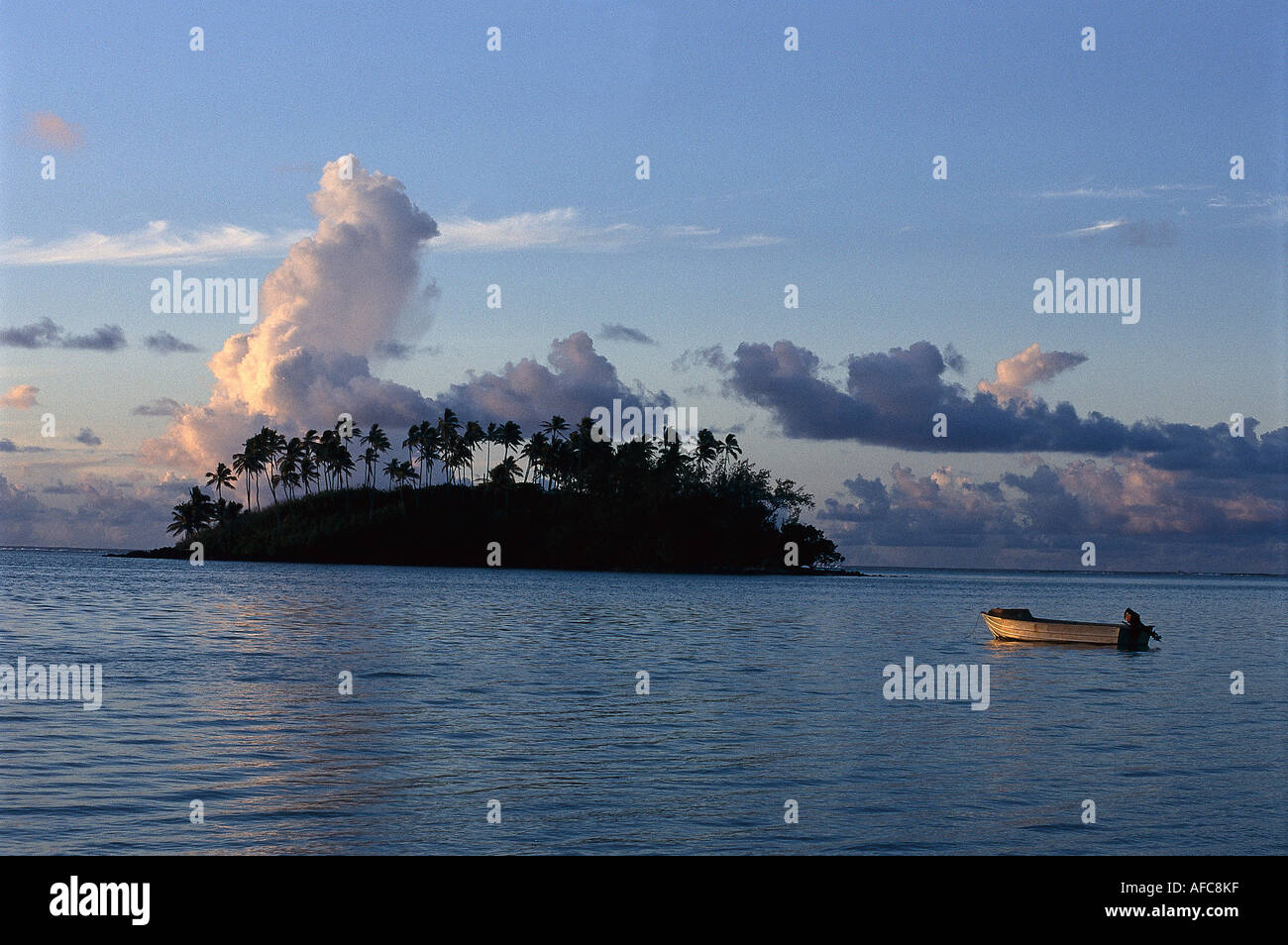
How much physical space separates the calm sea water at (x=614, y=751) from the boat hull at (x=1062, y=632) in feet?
9.43

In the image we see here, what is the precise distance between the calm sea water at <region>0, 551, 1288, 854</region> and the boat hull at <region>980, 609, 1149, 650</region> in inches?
113

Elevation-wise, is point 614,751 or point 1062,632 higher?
point 614,751

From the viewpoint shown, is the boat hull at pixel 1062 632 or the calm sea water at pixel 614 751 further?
the boat hull at pixel 1062 632

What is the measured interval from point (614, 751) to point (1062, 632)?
132 ft

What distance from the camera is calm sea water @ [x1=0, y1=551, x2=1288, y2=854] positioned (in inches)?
655

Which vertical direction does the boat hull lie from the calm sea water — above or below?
below

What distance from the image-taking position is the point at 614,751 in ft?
76.3

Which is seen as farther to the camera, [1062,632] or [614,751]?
[1062,632]

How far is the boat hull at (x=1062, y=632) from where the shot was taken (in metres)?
55.1

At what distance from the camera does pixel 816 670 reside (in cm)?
4184

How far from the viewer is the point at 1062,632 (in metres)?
56.8

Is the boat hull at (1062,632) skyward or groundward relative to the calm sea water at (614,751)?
groundward

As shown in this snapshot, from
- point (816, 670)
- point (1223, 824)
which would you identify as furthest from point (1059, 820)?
point (816, 670)
